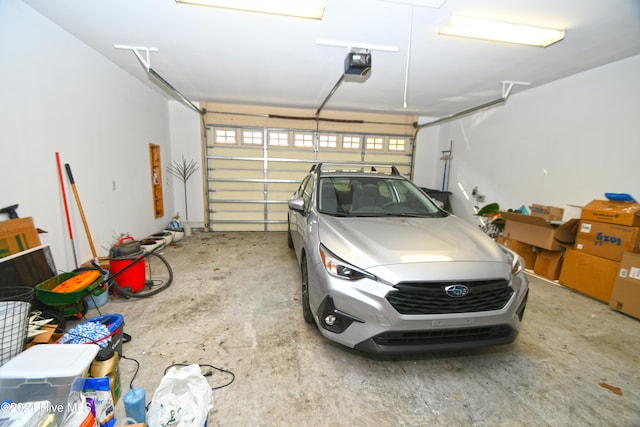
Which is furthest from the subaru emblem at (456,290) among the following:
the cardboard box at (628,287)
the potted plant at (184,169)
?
the potted plant at (184,169)

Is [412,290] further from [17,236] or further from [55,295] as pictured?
[17,236]

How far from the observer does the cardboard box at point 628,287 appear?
108 inches

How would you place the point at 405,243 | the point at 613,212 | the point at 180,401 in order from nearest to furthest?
1. the point at 180,401
2. the point at 405,243
3. the point at 613,212

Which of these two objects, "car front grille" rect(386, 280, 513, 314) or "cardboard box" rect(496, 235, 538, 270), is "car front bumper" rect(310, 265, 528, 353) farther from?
A: "cardboard box" rect(496, 235, 538, 270)

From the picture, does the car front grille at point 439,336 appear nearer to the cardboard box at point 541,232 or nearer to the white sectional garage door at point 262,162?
the cardboard box at point 541,232

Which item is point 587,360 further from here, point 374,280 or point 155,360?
point 155,360

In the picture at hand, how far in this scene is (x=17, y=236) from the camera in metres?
2.31

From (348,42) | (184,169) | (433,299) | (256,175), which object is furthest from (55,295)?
(256,175)

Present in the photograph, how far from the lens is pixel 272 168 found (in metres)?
6.59

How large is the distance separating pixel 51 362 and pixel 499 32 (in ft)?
14.6

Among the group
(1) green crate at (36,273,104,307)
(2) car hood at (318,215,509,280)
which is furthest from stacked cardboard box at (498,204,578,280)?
(1) green crate at (36,273,104,307)

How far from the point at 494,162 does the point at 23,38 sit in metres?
7.06

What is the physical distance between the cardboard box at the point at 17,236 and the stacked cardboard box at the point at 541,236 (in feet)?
19.1

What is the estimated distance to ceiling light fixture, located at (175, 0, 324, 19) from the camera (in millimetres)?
2379
